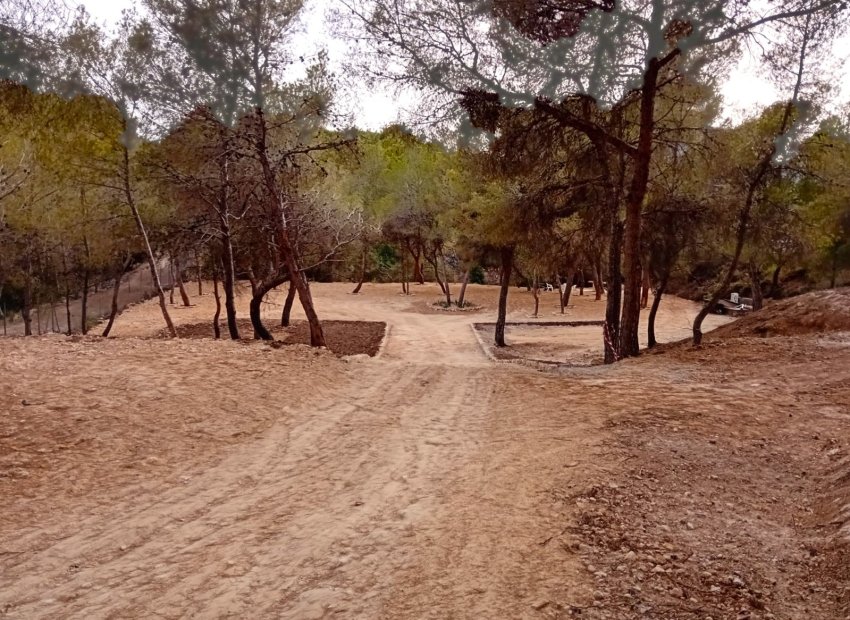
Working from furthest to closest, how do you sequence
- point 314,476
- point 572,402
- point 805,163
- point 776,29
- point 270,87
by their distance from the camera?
point 805,163
point 270,87
point 776,29
point 572,402
point 314,476

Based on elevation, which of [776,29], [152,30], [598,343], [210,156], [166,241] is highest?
[152,30]

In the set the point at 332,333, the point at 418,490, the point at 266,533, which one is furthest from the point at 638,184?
the point at 332,333

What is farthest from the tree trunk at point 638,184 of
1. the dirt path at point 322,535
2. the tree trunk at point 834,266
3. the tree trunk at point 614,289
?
the tree trunk at point 834,266

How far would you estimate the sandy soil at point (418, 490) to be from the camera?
322 centimetres

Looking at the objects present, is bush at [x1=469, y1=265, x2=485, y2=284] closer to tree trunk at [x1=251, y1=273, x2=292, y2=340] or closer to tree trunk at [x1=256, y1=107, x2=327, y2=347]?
tree trunk at [x1=251, y1=273, x2=292, y2=340]

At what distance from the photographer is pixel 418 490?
4781 mm

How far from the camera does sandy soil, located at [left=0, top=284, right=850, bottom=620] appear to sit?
10.6 feet

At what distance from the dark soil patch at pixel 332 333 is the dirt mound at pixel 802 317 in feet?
30.1

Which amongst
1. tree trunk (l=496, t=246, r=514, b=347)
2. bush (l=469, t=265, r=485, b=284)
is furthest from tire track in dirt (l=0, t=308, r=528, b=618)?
bush (l=469, t=265, r=485, b=284)

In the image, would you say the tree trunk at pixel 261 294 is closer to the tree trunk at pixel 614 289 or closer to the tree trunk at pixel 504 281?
the tree trunk at pixel 504 281

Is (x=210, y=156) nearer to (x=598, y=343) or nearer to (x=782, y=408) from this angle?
(x=782, y=408)

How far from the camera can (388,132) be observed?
10.3 meters

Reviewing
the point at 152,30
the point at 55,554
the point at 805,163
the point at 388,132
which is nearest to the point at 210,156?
the point at 152,30

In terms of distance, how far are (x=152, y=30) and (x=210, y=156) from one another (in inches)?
122
